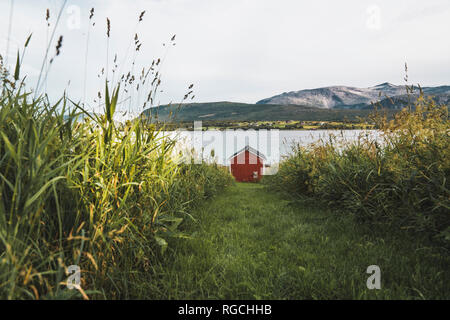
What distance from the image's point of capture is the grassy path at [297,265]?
153 cm

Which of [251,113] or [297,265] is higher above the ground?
[251,113]

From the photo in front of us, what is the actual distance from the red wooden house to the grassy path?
2058 centimetres

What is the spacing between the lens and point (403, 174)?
255 centimetres

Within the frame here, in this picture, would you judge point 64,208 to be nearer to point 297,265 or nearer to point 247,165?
point 297,265

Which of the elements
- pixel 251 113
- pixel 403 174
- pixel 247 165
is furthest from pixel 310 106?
pixel 403 174

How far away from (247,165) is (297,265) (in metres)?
21.8

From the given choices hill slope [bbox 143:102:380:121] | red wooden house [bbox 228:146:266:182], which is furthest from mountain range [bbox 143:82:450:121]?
red wooden house [bbox 228:146:266:182]

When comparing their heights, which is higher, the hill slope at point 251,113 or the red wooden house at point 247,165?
the hill slope at point 251,113

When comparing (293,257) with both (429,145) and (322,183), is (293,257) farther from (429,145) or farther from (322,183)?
(322,183)

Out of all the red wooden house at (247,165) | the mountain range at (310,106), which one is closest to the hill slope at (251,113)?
the mountain range at (310,106)

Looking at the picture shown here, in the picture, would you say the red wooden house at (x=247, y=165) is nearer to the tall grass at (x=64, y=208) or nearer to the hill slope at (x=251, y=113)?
the hill slope at (x=251, y=113)

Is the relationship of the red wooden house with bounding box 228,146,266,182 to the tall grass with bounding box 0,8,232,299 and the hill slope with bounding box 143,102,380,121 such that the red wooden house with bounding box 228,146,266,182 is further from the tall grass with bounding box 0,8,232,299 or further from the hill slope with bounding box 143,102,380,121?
the tall grass with bounding box 0,8,232,299

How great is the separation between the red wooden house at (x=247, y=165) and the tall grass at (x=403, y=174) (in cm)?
1944

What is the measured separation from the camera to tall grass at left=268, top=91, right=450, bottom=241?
Result: 219 cm
